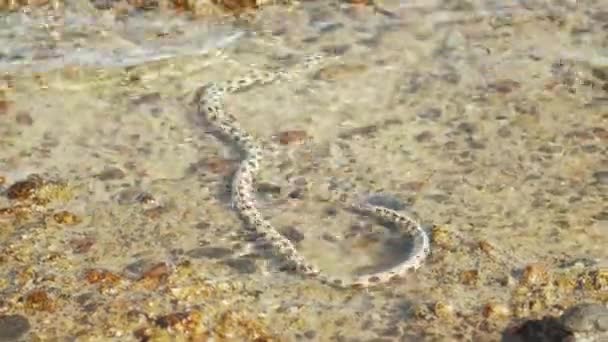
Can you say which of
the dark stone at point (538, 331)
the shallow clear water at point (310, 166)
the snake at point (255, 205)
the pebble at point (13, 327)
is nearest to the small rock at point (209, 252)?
the shallow clear water at point (310, 166)

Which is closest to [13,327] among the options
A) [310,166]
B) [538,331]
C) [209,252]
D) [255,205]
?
[209,252]

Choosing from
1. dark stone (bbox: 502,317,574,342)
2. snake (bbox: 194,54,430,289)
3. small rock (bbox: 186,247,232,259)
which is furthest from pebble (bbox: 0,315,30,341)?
dark stone (bbox: 502,317,574,342)

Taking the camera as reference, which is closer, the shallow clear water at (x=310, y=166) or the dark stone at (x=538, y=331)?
the dark stone at (x=538, y=331)

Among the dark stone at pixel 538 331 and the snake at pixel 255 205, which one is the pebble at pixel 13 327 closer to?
the snake at pixel 255 205

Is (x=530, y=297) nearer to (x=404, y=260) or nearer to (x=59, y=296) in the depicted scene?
(x=404, y=260)

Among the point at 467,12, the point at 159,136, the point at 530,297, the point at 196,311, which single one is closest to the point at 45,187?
the point at 159,136

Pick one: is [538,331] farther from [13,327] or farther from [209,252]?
[13,327]
